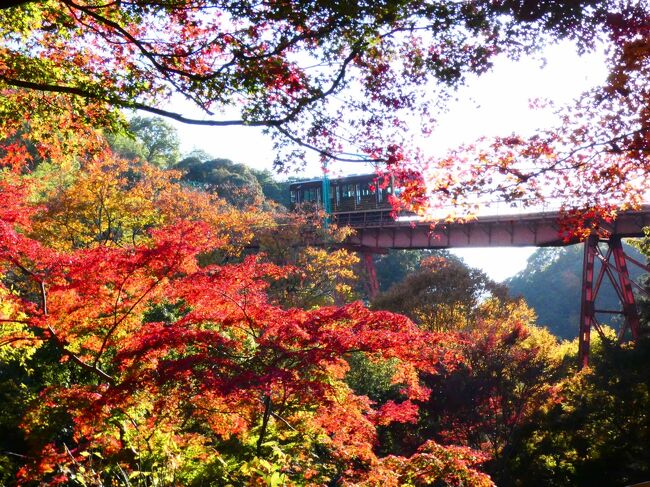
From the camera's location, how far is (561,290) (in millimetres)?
46219

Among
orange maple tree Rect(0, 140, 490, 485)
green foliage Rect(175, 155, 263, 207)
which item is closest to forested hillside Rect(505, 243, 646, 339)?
green foliage Rect(175, 155, 263, 207)

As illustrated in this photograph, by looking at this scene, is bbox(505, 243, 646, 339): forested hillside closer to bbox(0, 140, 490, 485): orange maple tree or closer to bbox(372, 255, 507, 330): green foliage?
bbox(372, 255, 507, 330): green foliage

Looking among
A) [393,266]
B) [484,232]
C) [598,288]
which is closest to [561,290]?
[393,266]

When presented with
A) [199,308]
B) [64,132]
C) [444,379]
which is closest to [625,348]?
[444,379]

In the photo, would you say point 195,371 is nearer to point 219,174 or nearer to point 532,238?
point 532,238

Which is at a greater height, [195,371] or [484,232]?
[484,232]

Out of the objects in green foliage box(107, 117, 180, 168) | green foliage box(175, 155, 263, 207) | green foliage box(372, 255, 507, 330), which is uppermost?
green foliage box(107, 117, 180, 168)

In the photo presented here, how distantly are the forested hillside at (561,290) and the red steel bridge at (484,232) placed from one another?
20.2 m

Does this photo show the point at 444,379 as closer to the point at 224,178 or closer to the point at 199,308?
the point at 199,308

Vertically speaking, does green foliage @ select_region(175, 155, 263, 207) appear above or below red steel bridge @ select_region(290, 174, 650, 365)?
above

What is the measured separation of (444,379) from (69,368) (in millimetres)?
7861

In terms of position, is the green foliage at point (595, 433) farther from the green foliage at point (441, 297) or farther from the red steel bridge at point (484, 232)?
the green foliage at point (441, 297)

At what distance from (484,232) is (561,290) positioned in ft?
92.4

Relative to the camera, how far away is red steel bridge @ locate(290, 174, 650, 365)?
15102mm
